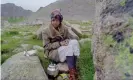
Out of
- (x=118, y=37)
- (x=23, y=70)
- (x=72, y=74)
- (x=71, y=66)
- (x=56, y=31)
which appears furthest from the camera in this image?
(x=56, y=31)

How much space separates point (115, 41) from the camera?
529cm

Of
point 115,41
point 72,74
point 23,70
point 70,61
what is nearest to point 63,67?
point 70,61

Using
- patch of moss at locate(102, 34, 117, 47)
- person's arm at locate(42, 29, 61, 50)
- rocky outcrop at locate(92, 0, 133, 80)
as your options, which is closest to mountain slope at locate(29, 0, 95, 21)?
person's arm at locate(42, 29, 61, 50)

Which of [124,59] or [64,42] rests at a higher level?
[124,59]

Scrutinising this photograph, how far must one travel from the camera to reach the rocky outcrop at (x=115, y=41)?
4.78 metres

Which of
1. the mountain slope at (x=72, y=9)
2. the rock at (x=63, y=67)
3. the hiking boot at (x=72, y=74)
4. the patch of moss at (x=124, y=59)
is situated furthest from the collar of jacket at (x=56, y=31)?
the mountain slope at (x=72, y=9)

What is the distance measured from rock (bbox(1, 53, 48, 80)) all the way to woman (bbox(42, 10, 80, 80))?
0.63 m

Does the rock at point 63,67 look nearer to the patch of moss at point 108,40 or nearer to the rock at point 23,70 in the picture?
the rock at point 23,70

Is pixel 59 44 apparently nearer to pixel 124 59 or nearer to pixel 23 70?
pixel 23 70

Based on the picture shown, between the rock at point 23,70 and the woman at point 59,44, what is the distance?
63cm

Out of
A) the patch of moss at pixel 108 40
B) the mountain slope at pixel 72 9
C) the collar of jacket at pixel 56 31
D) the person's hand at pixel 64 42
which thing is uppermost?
the patch of moss at pixel 108 40

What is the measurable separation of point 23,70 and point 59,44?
1.48 m

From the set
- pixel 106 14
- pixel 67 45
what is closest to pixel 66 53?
pixel 67 45

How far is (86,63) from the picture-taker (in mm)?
9508
